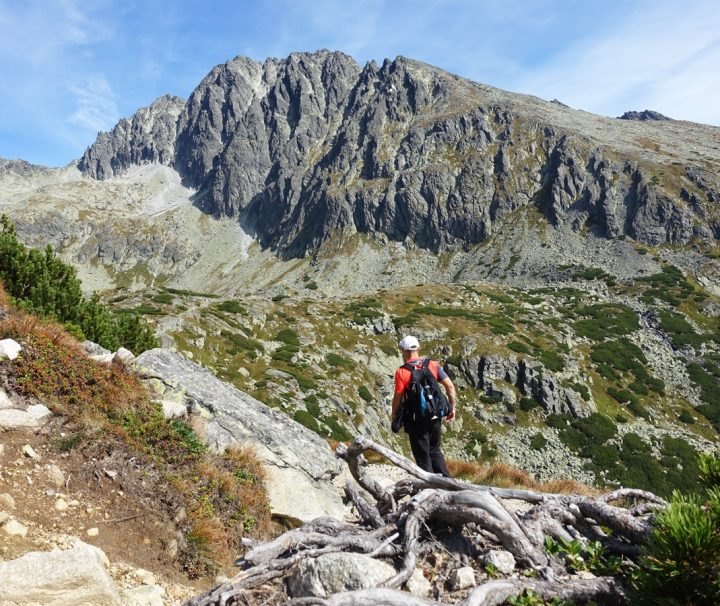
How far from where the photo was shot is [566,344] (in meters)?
60.1

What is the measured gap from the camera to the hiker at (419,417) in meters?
8.27

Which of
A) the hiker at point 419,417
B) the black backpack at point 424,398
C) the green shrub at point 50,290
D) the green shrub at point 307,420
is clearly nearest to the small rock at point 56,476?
the hiker at point 419,417

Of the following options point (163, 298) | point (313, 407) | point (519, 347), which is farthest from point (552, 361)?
point (163, 298)

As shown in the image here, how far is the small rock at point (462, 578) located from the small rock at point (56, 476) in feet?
18.6

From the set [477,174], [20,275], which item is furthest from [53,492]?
[477,174]

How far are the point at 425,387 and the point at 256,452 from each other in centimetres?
397

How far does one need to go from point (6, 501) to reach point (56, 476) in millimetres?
762

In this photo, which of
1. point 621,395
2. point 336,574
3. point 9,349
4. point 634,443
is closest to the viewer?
point 336,574

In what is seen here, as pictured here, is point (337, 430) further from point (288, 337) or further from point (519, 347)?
point (519, 347)

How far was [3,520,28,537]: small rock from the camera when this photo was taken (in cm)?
512

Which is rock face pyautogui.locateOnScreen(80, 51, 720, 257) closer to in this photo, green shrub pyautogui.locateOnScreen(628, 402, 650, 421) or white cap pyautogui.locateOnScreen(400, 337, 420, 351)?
green shrub pyautogui.locateOnScreen(628, 402, 650, 421)

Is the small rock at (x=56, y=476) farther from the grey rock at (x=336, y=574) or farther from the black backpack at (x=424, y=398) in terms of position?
the black backpack at (x=424, y=398)

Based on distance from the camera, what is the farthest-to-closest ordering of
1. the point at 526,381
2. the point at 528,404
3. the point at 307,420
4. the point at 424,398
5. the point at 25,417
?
the point at 526,381 → the point at 528,404 → the point at 307,420 → the point at 424,398 → the point at 25,417

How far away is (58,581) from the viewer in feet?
14.5
